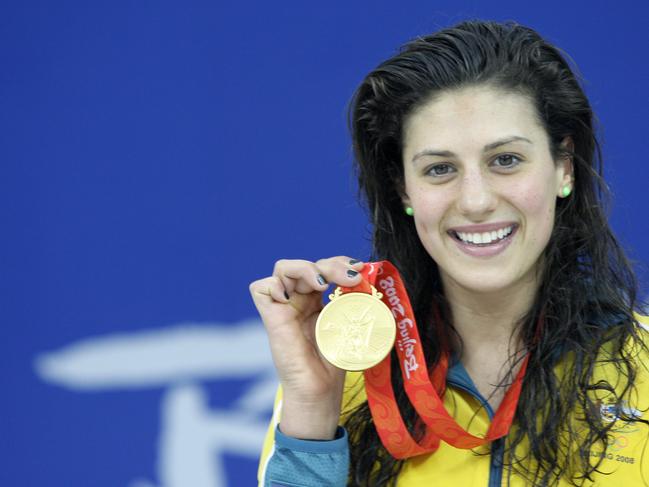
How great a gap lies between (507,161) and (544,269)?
24 centimetres

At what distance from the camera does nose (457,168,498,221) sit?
5.11ft

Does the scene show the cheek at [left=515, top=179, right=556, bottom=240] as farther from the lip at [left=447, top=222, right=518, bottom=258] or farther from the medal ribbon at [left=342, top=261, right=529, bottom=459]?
the medal ribbon at [left=342, top=261, right=529, bottom=459]

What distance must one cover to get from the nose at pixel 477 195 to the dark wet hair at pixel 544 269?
166mm

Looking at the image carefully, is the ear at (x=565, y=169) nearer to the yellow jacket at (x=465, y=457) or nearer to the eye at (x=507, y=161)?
the eye at (x=507, y=161)

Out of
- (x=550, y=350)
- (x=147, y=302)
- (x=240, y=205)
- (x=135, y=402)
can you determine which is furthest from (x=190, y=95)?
(x=550, y=350)

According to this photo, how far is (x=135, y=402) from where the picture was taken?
237 centimetres

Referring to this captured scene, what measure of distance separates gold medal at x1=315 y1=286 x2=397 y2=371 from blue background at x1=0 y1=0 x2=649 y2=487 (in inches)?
29.0

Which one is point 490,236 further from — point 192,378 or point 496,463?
point 192,378

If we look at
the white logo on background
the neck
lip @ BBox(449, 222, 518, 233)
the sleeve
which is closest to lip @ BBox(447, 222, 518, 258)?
lip @ BBox(449, 222, 518, 233)

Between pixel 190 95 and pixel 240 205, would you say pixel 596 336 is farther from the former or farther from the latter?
pixel 190 95

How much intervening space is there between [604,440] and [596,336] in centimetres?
18

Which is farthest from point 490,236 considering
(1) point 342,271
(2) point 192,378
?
(2) point 192,378

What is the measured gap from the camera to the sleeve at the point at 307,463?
1612mm

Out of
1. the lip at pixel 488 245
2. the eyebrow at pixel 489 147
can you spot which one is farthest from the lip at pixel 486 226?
the eyebrow at pixel 489 147
